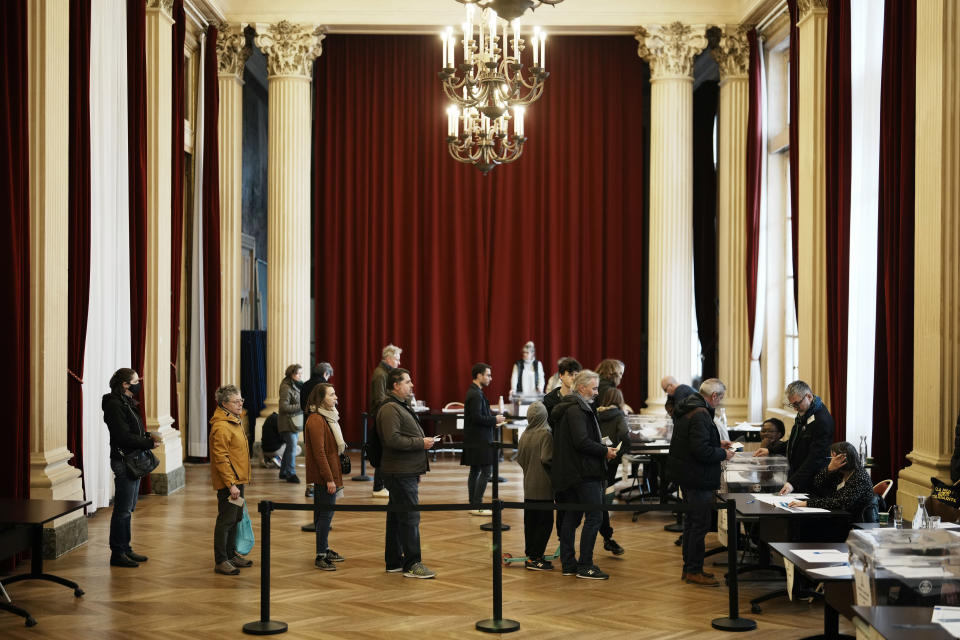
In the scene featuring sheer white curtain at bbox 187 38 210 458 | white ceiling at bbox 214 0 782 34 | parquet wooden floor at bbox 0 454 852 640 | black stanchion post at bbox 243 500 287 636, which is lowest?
parquet wooden floor at bbox 0 454 852 640

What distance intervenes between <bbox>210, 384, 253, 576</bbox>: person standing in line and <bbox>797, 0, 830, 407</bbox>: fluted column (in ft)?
20.3

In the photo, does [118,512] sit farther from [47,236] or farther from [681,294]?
[681,294]

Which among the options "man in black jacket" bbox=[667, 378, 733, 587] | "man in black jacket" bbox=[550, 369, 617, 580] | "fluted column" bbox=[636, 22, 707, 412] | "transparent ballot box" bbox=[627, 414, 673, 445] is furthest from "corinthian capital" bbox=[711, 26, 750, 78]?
"man in black jacket" bbox=[550, 369, 617, 580]

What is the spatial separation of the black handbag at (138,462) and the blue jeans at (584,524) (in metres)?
3.07

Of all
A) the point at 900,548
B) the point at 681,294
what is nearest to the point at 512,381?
the point at 681,294

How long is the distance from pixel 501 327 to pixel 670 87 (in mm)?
4245

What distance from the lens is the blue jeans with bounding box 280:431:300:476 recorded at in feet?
40.4

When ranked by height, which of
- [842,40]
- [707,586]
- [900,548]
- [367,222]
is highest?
[842,40]

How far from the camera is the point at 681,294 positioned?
14562mm

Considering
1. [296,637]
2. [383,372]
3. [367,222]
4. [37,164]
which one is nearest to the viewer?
[296,637]

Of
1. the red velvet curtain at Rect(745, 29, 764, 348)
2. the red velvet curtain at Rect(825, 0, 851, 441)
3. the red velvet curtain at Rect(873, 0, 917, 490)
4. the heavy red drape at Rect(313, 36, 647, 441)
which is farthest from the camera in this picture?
the heavy red drape at Rect(313, 36, 647, 441)

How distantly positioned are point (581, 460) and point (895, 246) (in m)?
3.37

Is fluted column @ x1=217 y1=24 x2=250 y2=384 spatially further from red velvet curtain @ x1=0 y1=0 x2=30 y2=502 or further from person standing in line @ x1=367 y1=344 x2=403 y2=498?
red velvet curtain @ x1=0 y1=0 x2=30 y2=502

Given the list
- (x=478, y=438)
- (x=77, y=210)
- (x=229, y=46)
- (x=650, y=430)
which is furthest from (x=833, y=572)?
(x=229, y=46)
